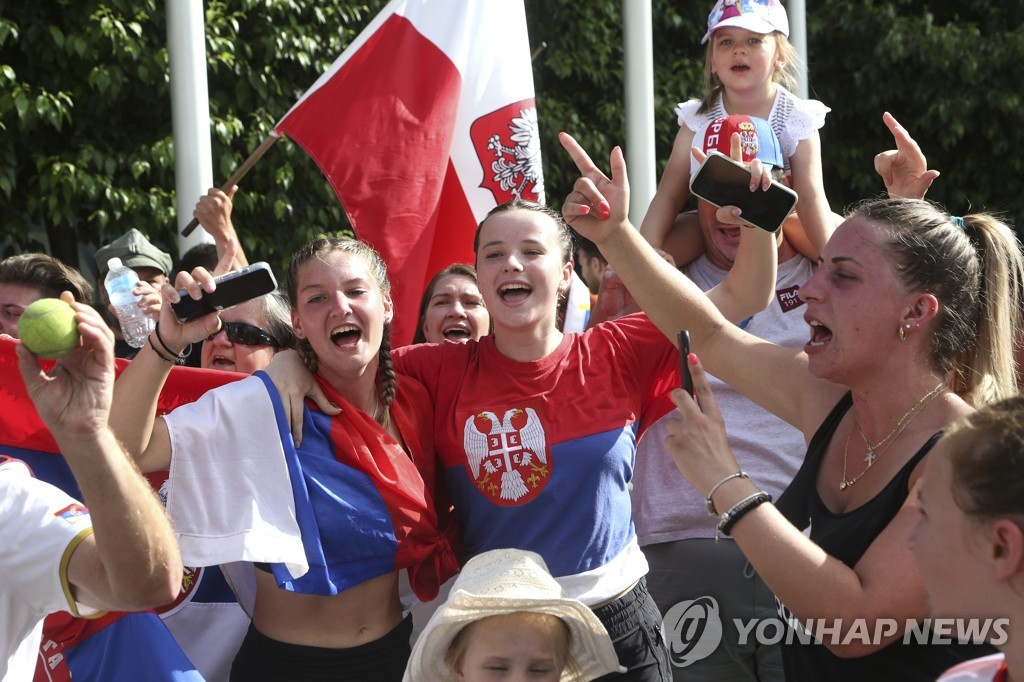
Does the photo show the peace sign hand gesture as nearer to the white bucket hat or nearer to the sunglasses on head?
the white bucket hat

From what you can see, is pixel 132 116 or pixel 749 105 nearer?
pixel 749 105

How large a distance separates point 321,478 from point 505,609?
0.70 metres

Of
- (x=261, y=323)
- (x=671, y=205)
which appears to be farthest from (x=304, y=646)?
(x=671, y=205)

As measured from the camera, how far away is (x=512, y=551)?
2791 mm

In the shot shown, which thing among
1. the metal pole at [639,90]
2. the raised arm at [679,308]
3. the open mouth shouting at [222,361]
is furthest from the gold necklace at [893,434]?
the metal pole at [639,90]

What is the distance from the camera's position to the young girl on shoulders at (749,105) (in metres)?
4.21

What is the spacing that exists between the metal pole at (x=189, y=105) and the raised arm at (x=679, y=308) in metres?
2.89

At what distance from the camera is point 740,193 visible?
9.95 ft

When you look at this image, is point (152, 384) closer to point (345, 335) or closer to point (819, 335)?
point (345, 335)

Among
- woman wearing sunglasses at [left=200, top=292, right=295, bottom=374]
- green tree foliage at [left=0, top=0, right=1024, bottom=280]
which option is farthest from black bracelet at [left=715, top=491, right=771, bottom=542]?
green tree foliage at [left=0, top=0, right=1024, bottom=280]

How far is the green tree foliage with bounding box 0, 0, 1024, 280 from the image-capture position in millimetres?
6887

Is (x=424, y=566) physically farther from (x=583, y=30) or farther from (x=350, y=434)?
(x=583, y=30)

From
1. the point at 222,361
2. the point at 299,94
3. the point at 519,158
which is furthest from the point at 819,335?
the point at 299,94

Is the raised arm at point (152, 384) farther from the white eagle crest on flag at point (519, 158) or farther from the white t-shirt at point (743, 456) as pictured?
the white eagle crest on flag at point (519, 158)
